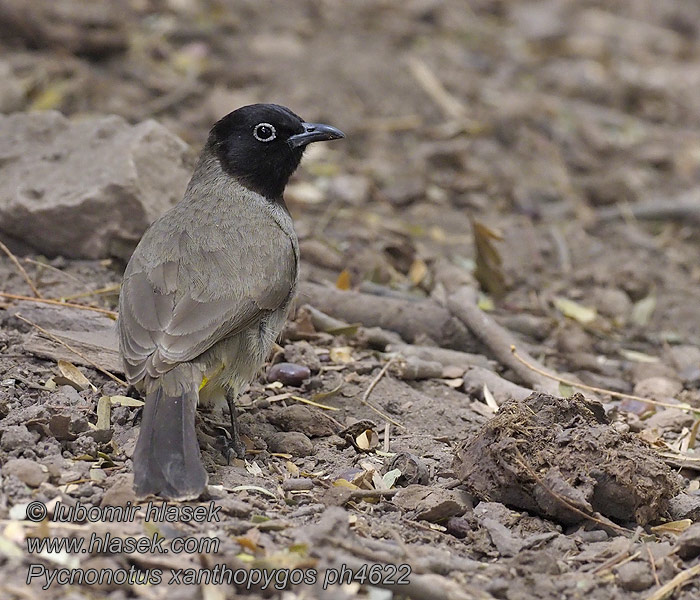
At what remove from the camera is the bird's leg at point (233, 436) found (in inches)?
191

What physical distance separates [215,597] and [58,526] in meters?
0.71

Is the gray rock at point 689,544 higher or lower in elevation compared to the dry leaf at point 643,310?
higher

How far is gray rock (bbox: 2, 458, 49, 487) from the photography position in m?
4.09

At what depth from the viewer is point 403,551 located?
386 cm

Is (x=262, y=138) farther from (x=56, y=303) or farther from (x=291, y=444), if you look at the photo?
(x=291, y=444)

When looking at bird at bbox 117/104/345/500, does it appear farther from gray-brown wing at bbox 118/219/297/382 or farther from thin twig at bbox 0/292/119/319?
thin twig at bbox 0/292/119/319

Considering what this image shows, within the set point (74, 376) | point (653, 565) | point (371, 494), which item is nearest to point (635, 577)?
point (653, 565)

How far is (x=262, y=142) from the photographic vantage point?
5.95 meters

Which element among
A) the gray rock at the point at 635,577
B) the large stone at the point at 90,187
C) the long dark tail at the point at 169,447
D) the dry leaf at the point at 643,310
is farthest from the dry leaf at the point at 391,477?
the dry leaf at the point at 643,310

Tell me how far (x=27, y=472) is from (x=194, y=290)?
4.00 feet

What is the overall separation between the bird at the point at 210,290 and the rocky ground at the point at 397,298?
241mm

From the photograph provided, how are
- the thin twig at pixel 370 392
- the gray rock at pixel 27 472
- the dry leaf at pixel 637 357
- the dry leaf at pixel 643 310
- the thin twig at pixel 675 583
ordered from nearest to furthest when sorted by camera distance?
1. the thin twig at pixel 675 583
2. the gray rock at pixel 27 472
3. the thin twig at pixel 370 392
4. the dry leaf at pixel 637 357
5. the dry leaf at pixel 643 310

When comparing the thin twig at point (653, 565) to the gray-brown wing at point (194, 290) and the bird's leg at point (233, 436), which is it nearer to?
the bird's leg at point (233, 436)

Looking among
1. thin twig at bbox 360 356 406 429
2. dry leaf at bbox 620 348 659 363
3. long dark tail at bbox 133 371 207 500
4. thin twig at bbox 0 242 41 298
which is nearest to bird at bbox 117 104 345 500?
long dark tail at bbox 133 371 207 500
